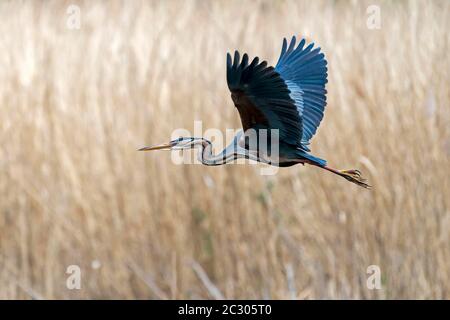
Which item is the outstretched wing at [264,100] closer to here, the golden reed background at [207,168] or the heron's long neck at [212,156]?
the heron's long neck at [212,156]

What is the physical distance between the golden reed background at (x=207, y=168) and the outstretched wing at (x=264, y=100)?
4.25ft

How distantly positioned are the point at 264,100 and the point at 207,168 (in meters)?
1.64

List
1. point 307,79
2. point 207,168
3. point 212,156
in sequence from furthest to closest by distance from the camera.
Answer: point 207,168
point 307,79
point 212,156

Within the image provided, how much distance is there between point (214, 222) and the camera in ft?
8.31

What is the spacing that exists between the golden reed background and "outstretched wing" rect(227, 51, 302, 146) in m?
1.30

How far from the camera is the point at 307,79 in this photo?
3.65ft

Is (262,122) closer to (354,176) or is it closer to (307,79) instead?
(354,176)

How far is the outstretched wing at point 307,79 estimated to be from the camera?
3.50ft

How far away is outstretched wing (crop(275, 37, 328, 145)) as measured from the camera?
107cm

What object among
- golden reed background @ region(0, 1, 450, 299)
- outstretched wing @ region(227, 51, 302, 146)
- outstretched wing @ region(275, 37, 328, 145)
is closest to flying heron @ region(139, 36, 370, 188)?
outstretched wing @ region(227, 51, 302, 146)

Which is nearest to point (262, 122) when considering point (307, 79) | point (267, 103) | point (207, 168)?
point (267, 103)

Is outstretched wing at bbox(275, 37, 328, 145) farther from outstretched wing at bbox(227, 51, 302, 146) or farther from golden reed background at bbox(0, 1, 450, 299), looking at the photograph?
golden reed background at bbox(0, 1, 450, 299)

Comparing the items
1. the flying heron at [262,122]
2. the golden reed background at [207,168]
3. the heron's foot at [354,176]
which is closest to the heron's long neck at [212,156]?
the flying heron at [262,122]

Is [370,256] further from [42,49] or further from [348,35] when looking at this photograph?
[42,49]
